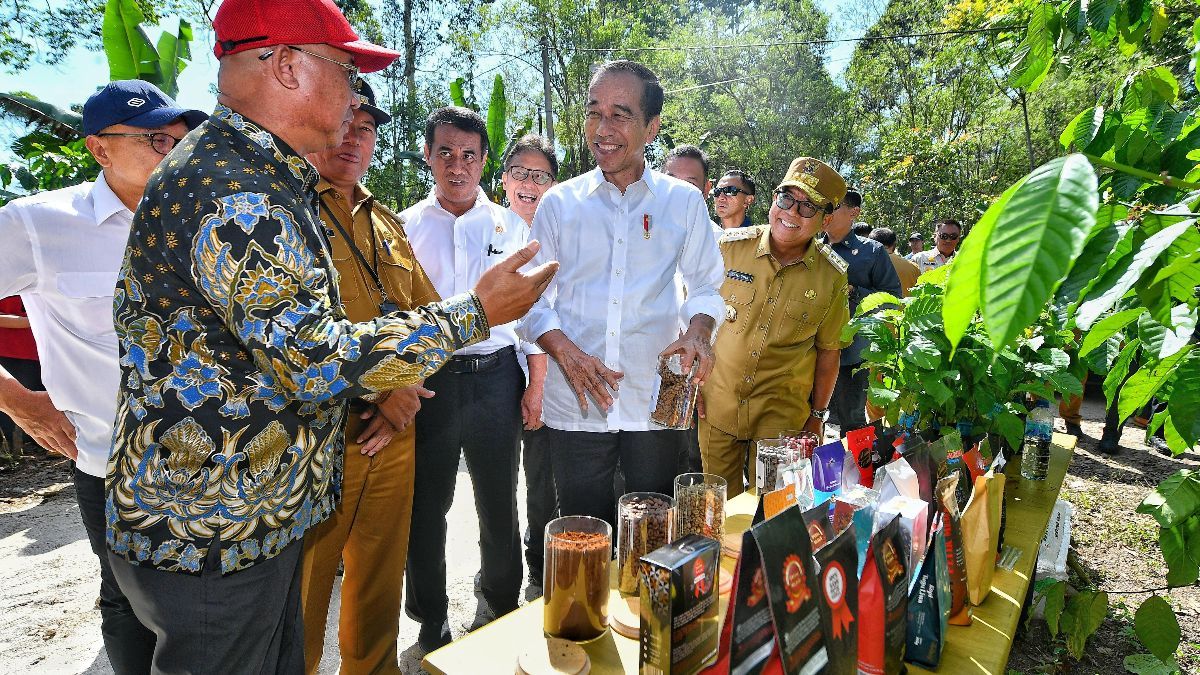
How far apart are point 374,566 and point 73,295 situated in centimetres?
123

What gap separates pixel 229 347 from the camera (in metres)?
1.19

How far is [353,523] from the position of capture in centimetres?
218

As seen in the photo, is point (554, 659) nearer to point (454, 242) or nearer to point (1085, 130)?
point (1085, 130)

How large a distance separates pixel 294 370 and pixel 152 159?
148 centimetres

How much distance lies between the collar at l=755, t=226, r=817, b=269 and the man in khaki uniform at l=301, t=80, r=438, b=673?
1646 millimetres

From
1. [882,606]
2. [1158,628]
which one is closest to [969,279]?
[882,606]

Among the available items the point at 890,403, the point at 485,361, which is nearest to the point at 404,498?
the point at 485,361

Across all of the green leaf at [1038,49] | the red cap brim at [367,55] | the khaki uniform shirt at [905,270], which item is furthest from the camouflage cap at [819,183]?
the khaki uniform shirt at [905,270]

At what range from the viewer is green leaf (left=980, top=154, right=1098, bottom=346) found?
19.0 inches

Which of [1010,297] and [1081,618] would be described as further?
[1081,618]

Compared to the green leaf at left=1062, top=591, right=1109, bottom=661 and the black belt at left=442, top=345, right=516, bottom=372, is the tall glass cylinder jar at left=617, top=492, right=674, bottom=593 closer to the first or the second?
the black belt at left=442, top=345, right=516, bottom=372

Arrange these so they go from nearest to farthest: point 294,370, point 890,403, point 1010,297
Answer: point 1010,297 → point 294,370 → point 890,403

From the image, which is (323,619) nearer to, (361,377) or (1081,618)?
(361,377)

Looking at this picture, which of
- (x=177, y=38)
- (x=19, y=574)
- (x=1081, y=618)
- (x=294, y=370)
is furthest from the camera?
(x=177, y=38)
